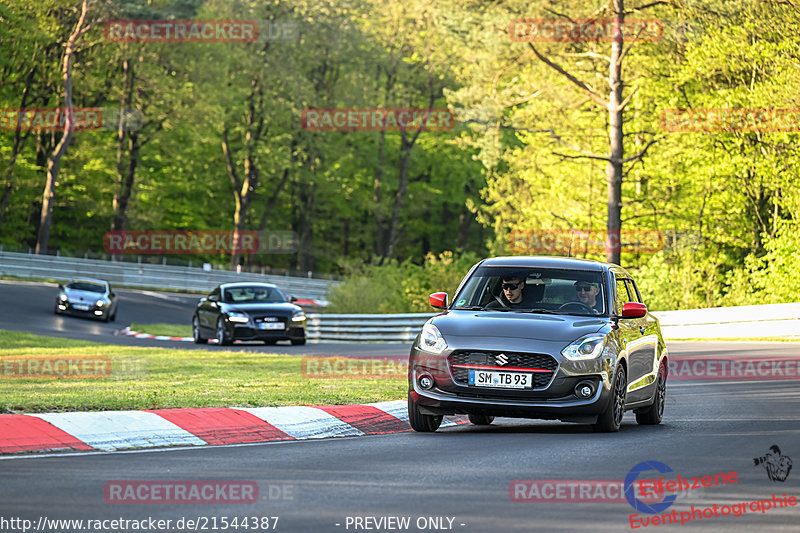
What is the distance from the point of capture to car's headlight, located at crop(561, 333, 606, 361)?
38.8 feet

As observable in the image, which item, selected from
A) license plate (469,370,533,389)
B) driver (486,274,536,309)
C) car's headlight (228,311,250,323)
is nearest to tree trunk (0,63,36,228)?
car's headlight (228,311,250,323)

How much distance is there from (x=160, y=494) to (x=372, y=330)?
28.1 meters

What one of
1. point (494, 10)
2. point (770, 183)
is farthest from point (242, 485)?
point (770, 183)

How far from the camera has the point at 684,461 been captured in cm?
1024

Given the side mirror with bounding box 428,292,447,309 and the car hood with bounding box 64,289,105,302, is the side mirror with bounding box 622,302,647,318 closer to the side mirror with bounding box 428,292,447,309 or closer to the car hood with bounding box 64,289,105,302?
the side mirror with bounding box 428,292,447,309

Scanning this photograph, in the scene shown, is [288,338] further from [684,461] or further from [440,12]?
[684,461]

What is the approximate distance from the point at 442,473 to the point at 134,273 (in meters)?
54.5

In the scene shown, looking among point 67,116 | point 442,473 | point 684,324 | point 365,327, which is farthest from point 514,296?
point 67,116

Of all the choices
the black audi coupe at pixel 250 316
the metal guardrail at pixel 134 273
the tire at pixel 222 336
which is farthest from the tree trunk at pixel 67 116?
the tire at pixel 222 336

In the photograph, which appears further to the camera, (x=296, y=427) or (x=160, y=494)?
(x=296, y=427)

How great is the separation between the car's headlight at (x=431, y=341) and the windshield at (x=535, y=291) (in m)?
0.89

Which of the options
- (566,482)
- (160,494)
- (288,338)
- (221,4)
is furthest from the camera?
(221,4)

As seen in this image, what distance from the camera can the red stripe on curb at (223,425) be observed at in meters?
11.8

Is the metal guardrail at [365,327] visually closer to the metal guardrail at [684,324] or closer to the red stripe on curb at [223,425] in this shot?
the metal guardrail at [684,324]
